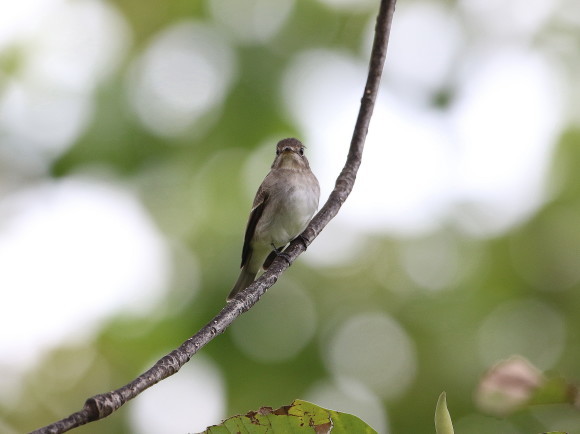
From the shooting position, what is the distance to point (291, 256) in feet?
9.98

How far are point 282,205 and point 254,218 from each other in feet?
1.29

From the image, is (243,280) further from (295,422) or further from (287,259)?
(295,422)

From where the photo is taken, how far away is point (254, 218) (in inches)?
226

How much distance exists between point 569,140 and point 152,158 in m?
3.72

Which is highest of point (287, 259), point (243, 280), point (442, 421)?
point (243, 280)

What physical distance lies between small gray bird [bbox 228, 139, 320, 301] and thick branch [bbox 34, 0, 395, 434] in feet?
5.81

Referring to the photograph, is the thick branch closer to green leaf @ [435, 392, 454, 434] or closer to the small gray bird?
green leaf @ [435, 392, 454, 434]

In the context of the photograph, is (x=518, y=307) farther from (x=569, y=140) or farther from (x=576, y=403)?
(x=576, y=403)

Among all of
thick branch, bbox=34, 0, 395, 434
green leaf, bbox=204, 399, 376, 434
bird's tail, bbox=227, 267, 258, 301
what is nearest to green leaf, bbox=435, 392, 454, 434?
green leaf, bbox=204, 399, 376, 434

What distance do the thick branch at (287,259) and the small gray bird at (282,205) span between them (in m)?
1.77

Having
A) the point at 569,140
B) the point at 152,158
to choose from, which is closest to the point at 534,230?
the point at 569,140

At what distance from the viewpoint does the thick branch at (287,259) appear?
1.70 m

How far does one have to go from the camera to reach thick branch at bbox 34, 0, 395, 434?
5.57ft

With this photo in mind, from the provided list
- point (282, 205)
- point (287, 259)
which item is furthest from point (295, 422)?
point (282, 205)
